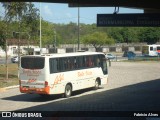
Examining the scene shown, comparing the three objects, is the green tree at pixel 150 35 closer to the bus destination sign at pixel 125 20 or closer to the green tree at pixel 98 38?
the green tree at pixel 98 38

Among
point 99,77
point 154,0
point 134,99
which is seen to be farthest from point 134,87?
point 154,0

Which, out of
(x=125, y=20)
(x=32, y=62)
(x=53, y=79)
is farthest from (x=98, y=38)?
(x=32, y=62)

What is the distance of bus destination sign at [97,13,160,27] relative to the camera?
49.2ft

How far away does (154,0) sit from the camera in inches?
598

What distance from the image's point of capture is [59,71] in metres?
21.8

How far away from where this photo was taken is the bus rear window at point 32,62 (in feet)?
71.3

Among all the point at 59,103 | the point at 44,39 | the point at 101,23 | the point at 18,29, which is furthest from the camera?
the point at 18,29

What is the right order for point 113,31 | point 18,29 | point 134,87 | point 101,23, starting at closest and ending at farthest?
point 101,23 < point 113,31 < point 134,87 < point 18,29

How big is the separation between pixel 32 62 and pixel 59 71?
155 centimetres

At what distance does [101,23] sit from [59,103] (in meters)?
6.56

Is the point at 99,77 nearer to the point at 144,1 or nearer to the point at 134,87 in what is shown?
the point at 134,87

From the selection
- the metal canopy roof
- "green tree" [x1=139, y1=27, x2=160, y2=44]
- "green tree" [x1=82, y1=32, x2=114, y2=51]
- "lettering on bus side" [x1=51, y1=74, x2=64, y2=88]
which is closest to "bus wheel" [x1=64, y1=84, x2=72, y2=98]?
"lettering on bus side" [x1=51, y1=74, x2=64, y2=88]

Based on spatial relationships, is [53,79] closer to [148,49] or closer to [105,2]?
[148,49]

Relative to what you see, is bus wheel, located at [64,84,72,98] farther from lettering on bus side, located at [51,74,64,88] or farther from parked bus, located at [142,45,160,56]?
parked bus, located at [142,45,160,56]
